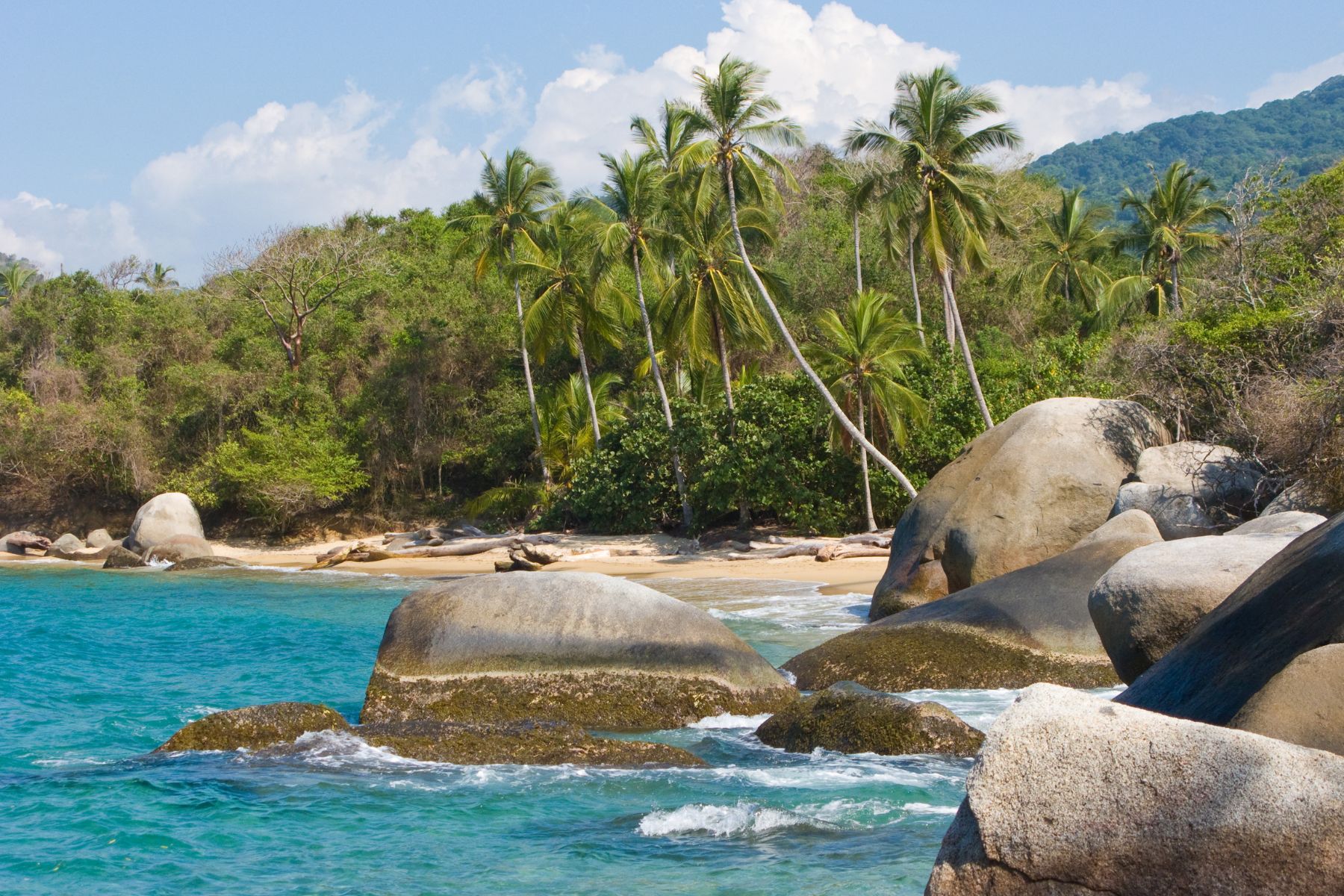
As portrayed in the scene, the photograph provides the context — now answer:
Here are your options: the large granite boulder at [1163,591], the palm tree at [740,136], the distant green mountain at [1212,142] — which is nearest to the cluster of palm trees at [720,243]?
the palm tree at [740,136]

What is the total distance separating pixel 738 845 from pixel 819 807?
821 mm

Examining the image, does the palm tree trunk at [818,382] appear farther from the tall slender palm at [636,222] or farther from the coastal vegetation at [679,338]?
the tall slender palm at [636,222]

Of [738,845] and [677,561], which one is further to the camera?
[677,561]

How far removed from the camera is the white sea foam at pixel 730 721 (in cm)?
988

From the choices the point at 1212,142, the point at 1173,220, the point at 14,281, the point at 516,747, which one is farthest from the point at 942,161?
the point at 1212,142

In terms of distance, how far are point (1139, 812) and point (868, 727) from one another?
5.12m

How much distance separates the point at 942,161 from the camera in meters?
26.4

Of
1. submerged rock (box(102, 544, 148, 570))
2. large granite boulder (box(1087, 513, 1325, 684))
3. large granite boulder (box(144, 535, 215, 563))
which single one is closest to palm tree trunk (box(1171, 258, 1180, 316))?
large granite boulder (box(1087, 513, 1325, 684))

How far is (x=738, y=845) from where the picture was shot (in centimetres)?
678

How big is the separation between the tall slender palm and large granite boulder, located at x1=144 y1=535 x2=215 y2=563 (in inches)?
510

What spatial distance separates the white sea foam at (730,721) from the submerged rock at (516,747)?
0.98 m

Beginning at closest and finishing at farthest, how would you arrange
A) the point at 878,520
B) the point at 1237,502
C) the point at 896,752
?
the point at 896,752 → the point at 1237,502 → the point at 878,520

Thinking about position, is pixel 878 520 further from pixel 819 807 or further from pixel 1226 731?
pixel 1226 731

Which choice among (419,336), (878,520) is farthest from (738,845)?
(419,336)
